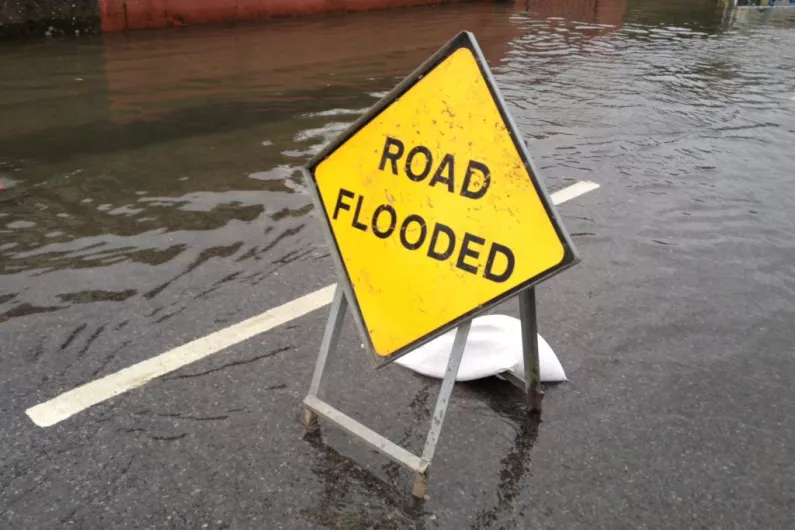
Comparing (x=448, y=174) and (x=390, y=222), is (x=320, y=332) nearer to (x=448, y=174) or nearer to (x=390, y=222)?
(x=390, y=222)

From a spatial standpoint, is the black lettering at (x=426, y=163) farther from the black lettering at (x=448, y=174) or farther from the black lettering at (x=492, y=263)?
the black lettering at (x=492, y=263)

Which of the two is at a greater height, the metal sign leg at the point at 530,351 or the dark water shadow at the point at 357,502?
the metal sign leg at the point at 530,351

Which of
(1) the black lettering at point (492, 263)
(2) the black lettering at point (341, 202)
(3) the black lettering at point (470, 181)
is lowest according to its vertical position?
(1) the black lettering at point (492, 263)

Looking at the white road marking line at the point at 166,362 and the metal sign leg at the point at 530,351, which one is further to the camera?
the white road marking line at the point at 166,362

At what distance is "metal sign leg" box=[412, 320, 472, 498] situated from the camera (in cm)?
267

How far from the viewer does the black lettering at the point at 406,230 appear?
2719 mm

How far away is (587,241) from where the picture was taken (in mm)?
5121

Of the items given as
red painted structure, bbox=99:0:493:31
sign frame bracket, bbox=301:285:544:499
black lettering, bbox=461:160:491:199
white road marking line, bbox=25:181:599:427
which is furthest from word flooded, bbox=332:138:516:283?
red painted structure, bbox=99:0:493:31

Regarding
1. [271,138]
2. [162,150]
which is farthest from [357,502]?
[271,138]

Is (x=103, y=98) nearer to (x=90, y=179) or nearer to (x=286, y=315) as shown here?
(x=90, y=179)

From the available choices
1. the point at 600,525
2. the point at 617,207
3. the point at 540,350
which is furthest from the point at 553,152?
the point at 600,525

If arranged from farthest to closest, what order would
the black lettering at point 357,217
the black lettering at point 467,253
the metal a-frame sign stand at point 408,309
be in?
the black lettering at point 357,217 < the black lettering at point 467,253 < the metal a-frame sign stand at point 408,309

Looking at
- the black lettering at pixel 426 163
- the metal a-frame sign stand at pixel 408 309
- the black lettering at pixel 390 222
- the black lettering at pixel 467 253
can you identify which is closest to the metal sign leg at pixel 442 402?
the metal a-frame sign stand at pixel 408 309

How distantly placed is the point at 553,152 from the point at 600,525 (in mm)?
4829
